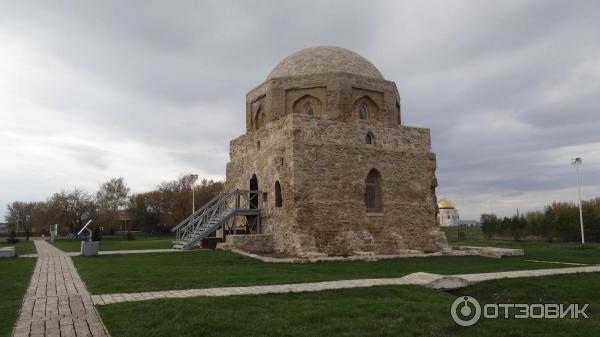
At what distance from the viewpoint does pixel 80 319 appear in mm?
6543

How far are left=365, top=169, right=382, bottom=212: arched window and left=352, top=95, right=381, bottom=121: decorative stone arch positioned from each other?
Answer: 289 centimetres

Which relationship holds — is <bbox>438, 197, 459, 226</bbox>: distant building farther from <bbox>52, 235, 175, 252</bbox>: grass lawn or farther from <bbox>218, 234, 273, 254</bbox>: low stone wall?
<bbox>218, 234, 273, 254</bbox>: low stone wall

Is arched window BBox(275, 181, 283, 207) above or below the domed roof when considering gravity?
below

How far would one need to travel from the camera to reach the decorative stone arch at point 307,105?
2075 centimetres

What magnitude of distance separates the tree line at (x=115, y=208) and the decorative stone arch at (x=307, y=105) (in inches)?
1290

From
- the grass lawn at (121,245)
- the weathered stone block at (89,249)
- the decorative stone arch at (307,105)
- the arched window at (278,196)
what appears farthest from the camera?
the grass lawn at (121,245)

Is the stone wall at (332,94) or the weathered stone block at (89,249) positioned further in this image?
the stone wall at (332,94)

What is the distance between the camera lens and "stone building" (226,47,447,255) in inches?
715

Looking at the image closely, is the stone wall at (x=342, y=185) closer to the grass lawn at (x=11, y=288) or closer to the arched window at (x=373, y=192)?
the arched window at (x=373, y=192)

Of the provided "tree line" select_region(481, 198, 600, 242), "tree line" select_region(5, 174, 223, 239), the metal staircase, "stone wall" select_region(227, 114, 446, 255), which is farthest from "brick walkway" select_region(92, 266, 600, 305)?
"tree line" select_region(5, 174, 223, 239)

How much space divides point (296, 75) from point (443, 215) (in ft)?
220

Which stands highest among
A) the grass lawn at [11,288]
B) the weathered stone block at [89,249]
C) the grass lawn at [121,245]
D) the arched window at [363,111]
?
the arched window at [363,111]

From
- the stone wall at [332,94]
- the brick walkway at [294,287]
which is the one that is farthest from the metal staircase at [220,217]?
the brick walkway at [294,287]

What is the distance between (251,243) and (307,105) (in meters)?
6.94
